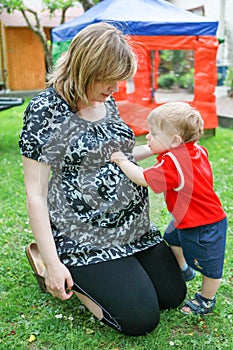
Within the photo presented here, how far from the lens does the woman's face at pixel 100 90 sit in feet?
5.74

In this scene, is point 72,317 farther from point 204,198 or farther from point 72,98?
point 72,98

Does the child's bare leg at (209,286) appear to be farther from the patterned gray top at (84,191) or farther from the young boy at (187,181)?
the patterned gray top at (84,191)

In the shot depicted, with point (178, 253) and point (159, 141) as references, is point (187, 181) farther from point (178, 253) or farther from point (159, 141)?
point (178, 253)

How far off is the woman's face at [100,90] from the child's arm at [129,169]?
10.3 inches

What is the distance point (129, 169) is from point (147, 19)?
3847 mm

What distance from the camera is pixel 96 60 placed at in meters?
1.67

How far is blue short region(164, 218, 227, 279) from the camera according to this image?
187cm

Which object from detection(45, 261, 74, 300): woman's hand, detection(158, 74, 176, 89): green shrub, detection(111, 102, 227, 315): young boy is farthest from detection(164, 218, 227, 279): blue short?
detection(158, 74, 176, 89): green shrub

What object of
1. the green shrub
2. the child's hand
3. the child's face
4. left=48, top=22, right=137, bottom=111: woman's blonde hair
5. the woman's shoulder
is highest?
left=48, top=22, right=137, bottom=111: woman's blonde hair

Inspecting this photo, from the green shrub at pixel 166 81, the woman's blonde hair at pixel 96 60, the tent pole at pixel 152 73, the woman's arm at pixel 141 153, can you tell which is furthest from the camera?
the green shrub at pixel 166 81

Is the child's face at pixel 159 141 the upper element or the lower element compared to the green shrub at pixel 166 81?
upper

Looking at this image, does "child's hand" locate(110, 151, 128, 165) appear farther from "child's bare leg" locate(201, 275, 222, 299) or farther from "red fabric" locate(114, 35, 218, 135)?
"red fabric" locate(114, 35, 218, 135)

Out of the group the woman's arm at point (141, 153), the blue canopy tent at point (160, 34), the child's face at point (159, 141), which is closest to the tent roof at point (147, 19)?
the blue canopy tent at point (160, 34)

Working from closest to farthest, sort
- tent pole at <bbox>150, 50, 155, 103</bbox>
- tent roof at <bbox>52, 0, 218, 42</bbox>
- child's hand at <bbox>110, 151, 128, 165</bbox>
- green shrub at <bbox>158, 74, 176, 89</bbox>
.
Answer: child's hand at <bbox>110, 151, 128, 165</bbox> → tent roof at <bbox>52, 0, 218, 42</bbox> → tent pole at <bbox>150, 50, 155, 103</bbox> → green shrub at <bbox>158, 74, 176, 89</bbox>
